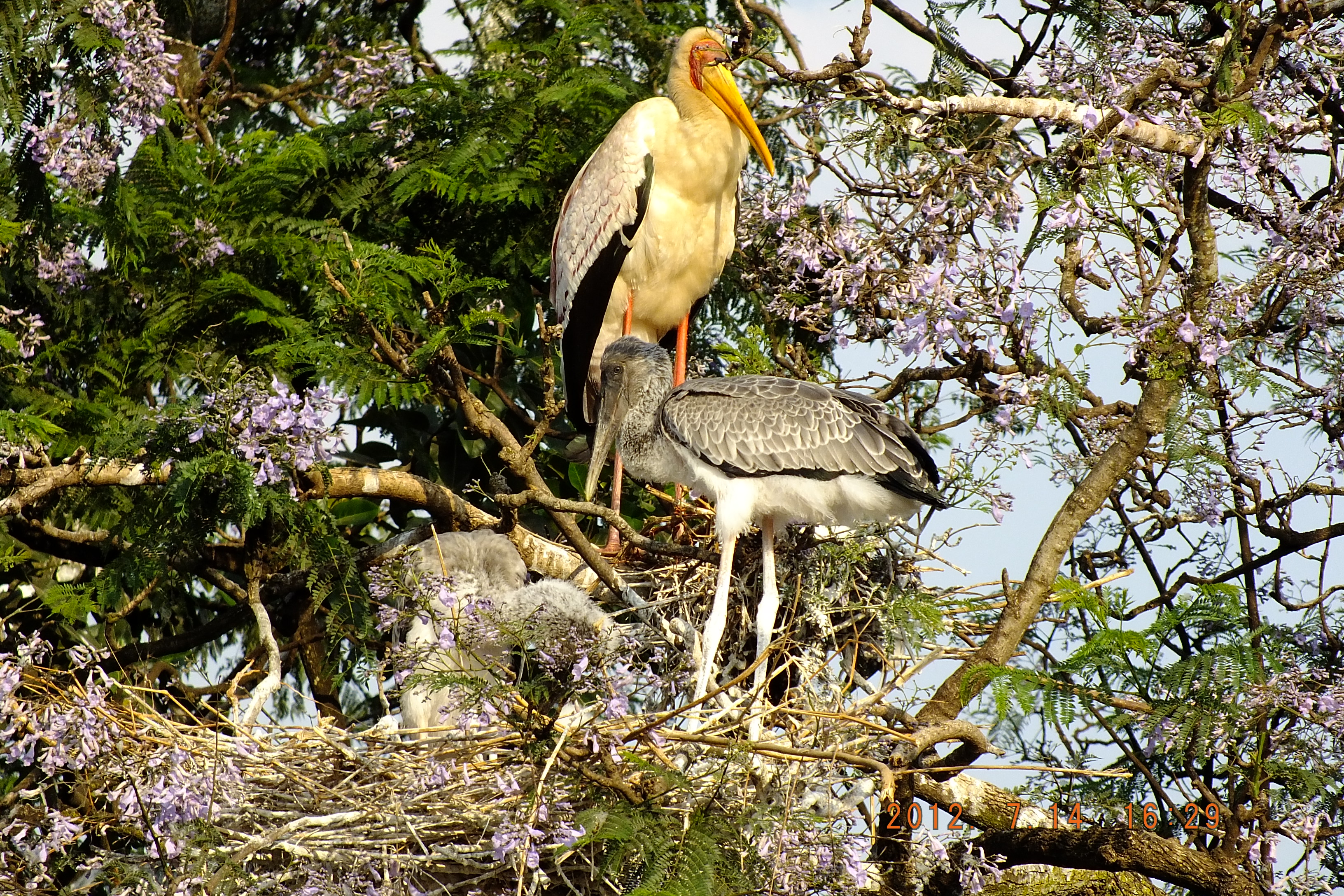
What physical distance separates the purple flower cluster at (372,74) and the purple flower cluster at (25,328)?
1.72 metres

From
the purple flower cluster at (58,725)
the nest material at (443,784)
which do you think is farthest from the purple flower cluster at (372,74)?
the purple flower cluster at (58,725)

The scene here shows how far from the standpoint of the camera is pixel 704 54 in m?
6.63

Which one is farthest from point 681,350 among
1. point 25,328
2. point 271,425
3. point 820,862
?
point 820,862

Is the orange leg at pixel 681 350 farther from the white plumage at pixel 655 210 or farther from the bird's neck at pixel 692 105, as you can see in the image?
the bird's neck at pixel 692 105

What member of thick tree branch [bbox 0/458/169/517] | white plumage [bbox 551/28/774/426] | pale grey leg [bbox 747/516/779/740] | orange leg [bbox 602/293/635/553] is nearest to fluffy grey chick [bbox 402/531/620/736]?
orange leg [bbox 602/293/635/553]

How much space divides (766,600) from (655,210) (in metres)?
2.25

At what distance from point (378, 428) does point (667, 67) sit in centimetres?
224

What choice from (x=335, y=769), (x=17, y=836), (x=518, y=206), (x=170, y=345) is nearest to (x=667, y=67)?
(x=518, y=206)

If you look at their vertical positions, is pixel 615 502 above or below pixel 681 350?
below

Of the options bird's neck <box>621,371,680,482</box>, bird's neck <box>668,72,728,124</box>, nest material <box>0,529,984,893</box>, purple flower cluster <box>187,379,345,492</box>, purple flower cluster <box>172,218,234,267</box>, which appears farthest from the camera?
bird's neck <box>668,72,728,124</box>

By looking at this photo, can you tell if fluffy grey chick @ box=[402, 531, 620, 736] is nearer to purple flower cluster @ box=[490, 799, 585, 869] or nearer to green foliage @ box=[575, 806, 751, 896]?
purple flower cluster @ box=[490, 799, 585, 869]

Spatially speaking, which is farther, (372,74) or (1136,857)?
(372,74)

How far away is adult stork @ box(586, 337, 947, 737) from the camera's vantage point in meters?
5.16

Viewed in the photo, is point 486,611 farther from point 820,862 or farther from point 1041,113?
point 1041,113
